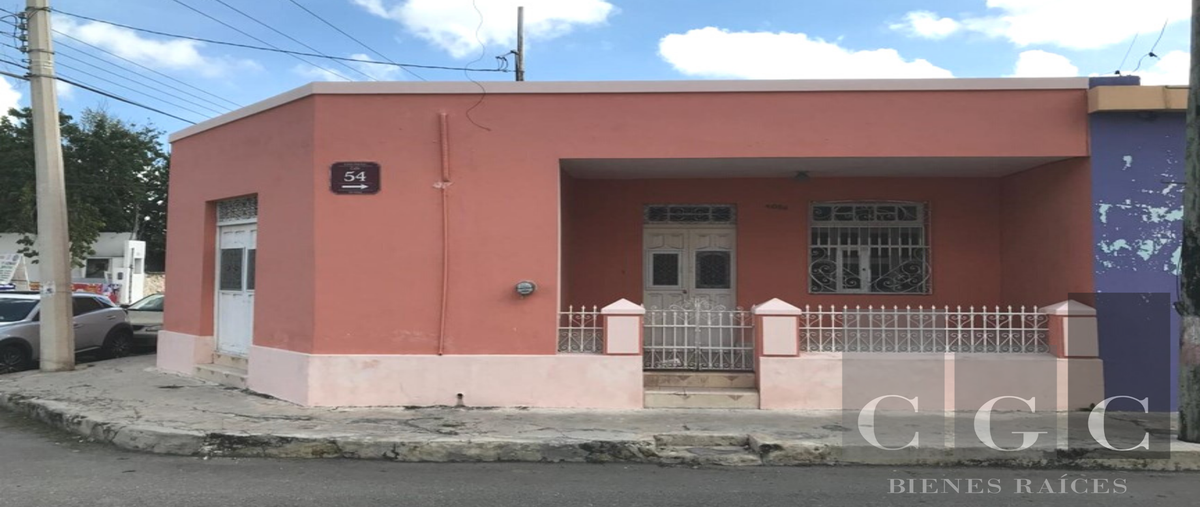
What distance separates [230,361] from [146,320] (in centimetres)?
714

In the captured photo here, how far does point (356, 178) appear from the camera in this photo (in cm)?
823

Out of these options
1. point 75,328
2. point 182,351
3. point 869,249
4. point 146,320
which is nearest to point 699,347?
point 869,249

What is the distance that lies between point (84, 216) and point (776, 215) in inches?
1021

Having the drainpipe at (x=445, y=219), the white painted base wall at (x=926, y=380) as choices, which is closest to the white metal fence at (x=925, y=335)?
the white painted base wall at (x=926, y=380)

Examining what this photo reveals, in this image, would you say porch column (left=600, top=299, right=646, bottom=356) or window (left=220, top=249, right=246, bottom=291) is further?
window (left=220, top=249, right=246, bottom=291)

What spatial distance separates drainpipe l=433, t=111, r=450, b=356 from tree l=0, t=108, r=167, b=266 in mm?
23482

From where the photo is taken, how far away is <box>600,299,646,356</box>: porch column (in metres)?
8.02

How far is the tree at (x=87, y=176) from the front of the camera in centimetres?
2644

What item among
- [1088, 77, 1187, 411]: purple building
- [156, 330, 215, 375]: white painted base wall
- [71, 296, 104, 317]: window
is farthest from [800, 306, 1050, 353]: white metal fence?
[71, 296, 104, 317]: window

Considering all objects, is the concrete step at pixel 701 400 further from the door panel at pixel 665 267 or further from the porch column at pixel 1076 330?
the porch column at pixel 1076 330

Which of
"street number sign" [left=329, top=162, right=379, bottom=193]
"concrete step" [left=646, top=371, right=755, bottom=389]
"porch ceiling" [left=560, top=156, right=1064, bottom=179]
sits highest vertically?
"porch ceiling" [left=560, top=156, right=1064, bottom=179]

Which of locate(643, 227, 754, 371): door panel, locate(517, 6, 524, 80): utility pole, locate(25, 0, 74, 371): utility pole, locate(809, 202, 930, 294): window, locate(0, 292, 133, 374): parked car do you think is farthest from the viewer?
locate(517, 6, 524, 80): utility pole

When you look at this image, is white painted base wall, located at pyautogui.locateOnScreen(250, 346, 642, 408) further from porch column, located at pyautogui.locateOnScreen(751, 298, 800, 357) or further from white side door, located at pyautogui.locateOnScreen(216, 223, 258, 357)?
white side door, located at pyautogui.locateOnScreen(216, 223, 258, 357)

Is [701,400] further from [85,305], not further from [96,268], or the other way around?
[96,268]
